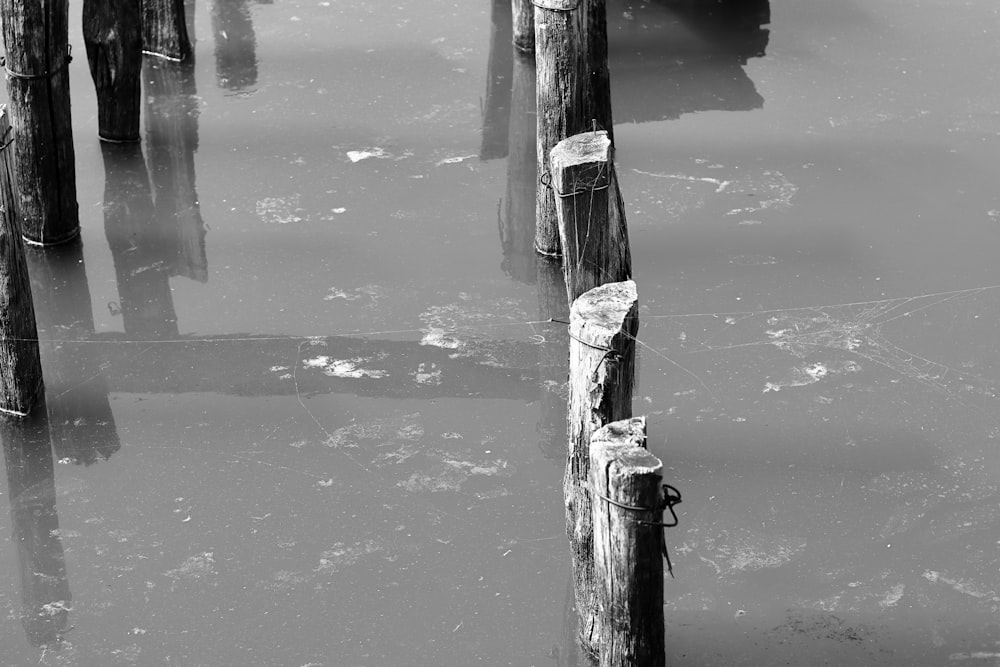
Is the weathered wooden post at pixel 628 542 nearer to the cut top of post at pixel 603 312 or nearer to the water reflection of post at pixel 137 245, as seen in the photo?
the cut top of post at pixel 603 312

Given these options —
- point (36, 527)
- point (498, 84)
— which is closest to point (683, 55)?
point (498, 84)

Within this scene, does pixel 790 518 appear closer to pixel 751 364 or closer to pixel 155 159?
pixel 751 364

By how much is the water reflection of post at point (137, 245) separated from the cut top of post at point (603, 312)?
2.77m

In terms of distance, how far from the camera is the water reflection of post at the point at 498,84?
860cm

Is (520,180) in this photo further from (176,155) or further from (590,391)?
(590,391)

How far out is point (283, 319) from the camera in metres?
6.77

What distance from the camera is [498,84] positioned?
942cm

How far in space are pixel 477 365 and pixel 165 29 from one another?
4.55 m

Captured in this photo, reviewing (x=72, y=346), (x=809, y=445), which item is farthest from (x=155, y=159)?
(x=809, y=445)

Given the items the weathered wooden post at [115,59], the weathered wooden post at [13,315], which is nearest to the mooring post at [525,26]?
the weathered wooden post at [115,59]

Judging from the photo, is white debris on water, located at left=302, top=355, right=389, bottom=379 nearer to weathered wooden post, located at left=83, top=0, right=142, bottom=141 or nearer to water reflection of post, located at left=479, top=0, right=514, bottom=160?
water reflection of post, located at left=479, top=0, right=514, bottom=160

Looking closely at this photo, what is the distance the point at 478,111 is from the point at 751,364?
3.40 m

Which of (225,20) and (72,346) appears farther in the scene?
(225,20)

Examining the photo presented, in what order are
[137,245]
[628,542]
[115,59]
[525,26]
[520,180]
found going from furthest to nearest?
1. [525,26]
2. [520,180]
3. [115,59]
4. [137,245]
5. [628,542]
